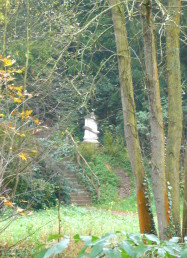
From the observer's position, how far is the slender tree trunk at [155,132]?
7.02 m

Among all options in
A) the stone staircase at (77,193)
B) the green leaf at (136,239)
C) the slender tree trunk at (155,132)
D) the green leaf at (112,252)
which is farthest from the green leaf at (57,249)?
the stone staircase at (77,193)

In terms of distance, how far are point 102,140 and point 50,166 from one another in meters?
10.6

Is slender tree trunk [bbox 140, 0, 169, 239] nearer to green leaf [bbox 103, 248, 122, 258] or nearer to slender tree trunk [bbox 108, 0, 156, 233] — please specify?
slender tree trunk [bbox 108, 0, 156, 233]

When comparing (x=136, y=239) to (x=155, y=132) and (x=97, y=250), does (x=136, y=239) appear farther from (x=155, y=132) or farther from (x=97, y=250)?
(x=155, y=132)

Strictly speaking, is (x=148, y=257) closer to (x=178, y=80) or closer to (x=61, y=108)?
(x=178, y=80)

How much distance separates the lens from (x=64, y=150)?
51.8ft

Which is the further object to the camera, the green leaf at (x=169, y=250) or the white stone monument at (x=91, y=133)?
the white stone monument at (x=91, y=133)

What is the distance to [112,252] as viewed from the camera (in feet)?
4.51

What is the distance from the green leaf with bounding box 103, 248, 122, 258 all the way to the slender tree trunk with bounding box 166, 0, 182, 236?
593 centimetres

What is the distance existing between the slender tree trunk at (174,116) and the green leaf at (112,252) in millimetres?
5928

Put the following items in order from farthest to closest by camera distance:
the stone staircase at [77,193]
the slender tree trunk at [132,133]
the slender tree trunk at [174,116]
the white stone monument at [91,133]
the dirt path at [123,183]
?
the white stone monument at [91,133]
the dirt path at [123,183]
the stone staircase at [77,193]
the slender tree trunk at [132,133]
the slender tree trunk at [174,116]

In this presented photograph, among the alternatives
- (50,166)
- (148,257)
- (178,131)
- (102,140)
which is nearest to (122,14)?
(178,131)

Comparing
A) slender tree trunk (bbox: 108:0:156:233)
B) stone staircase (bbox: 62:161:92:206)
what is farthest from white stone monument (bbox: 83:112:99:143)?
slender tree trunk (bbox: 108:0:156:233)

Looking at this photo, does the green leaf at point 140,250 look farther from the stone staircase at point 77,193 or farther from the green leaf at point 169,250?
the stone staircase at point 77,193
